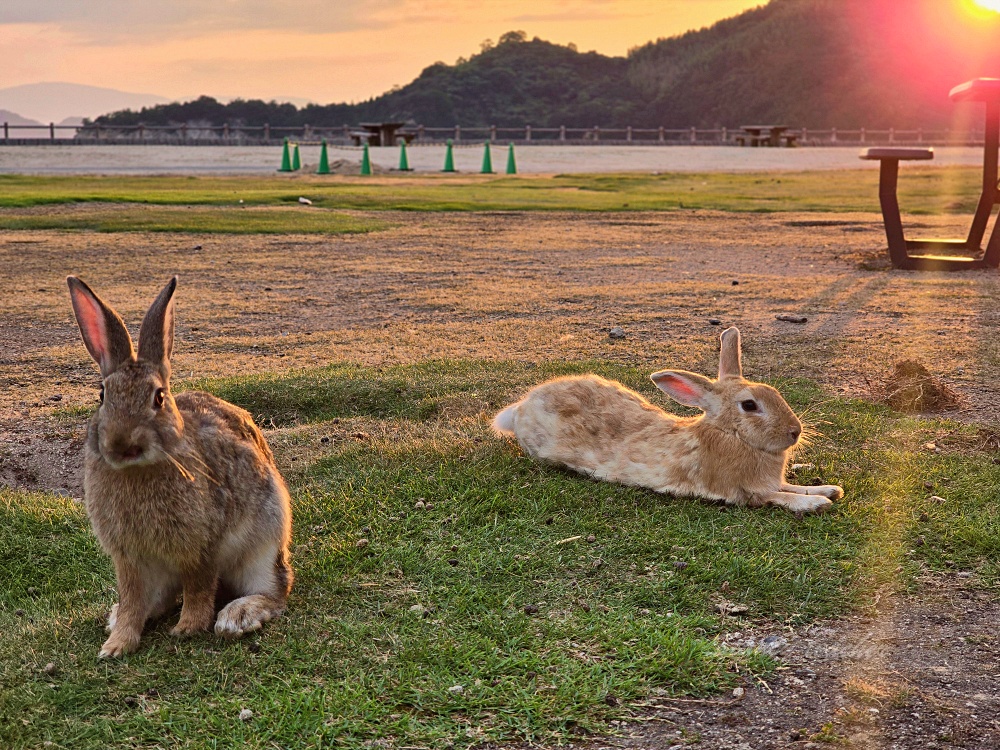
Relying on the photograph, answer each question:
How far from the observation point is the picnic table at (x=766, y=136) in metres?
57.0

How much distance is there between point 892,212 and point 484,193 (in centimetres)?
1364

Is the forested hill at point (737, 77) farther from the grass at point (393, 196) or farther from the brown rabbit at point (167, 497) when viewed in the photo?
the brown rabbit at point (167, 497)

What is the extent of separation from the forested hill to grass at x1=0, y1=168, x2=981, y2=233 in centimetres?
5906

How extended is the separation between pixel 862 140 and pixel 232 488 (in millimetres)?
68024

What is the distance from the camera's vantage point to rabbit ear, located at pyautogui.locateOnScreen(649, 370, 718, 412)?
15.7 ft

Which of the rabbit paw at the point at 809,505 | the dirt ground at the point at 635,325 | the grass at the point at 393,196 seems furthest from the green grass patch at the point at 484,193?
the rabbit paw at the point at 809,505

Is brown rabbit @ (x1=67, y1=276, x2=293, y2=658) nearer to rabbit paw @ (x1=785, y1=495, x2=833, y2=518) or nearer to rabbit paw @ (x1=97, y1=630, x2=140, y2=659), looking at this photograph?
rabbit paw @ (x1=97, y1=630, x2=140, y2=659)

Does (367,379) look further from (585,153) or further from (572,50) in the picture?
(572,50)

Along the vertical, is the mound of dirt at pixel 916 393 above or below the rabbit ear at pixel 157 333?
below

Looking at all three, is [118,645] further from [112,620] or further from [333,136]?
[333,136]

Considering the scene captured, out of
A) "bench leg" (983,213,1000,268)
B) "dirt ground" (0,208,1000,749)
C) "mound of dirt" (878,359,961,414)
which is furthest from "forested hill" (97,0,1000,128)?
"mound of dirt" (878,359,961,414)

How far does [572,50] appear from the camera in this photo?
113 meters

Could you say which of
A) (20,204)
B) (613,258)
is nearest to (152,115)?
(20,204)

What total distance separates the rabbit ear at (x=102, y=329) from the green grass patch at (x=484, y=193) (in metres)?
13.0
